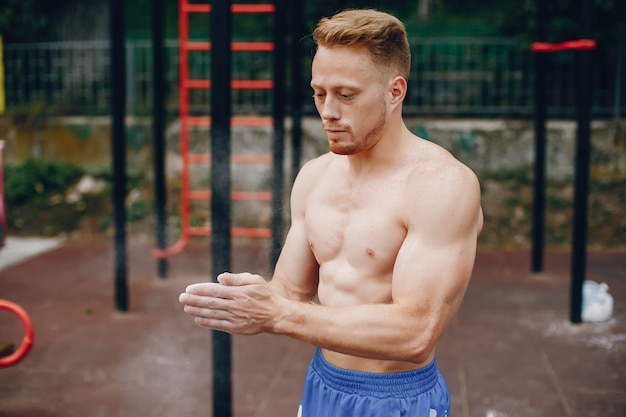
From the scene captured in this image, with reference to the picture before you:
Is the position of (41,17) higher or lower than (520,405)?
higher

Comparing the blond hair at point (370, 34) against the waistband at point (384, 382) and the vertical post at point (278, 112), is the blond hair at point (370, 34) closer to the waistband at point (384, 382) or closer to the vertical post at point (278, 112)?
the waistband at point (384, 382)

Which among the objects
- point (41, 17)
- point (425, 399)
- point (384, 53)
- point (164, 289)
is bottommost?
point (164, 289)

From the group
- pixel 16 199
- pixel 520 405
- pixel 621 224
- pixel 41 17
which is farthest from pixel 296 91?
pixel 41 17

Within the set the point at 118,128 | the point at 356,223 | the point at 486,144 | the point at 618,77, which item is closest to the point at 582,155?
the point at 118,128

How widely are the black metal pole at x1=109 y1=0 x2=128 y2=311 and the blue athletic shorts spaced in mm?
3077

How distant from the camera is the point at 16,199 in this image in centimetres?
898

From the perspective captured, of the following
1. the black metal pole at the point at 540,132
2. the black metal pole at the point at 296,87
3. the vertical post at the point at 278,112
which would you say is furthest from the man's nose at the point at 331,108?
the black metal pole at the point at 540,132

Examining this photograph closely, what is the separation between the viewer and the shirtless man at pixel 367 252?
1881 mm

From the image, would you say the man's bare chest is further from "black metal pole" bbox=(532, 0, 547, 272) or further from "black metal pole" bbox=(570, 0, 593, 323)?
"black metal pole" bbox=(532, 0, 547, 272)

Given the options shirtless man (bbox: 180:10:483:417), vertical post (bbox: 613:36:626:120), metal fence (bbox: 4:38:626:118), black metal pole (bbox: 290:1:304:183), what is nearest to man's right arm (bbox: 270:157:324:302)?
shirtless man (bbox: 180:10:483:417)

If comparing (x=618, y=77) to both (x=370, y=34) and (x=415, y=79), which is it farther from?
(x=370, y=34)

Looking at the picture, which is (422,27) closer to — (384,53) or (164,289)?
(164,289)

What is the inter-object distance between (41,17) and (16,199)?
2.89 m

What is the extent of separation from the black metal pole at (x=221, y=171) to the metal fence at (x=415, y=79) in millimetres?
6159
